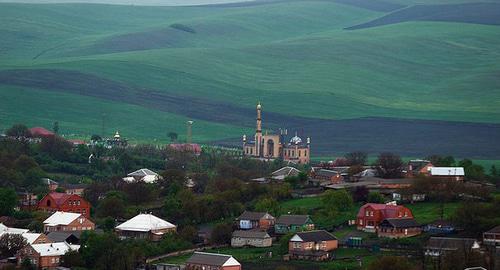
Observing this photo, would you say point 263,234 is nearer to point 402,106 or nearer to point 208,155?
point 208,155

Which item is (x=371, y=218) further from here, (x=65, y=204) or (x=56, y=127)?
(x=56, y=127)

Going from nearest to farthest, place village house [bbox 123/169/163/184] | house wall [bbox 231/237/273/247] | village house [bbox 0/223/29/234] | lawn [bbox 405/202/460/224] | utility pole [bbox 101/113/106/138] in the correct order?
house wall [bbox 231/237/273/247]
lawn [bbox 405/202/460/224]
village house [bbox 0/223/29/234]
village house [bbox 123/169/163/184]
utility pole [bbox 101/113/106/138]

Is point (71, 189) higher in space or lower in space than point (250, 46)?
lower

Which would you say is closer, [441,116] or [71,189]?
[71,189]

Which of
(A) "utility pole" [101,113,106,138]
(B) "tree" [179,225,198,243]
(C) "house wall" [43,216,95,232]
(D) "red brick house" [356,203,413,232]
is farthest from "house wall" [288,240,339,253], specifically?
(A) "utility pole" [101,113,106,138]

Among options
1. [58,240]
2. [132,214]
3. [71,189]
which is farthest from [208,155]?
[58,240]

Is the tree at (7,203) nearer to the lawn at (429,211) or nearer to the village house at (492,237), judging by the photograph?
the lawn at (429,211)

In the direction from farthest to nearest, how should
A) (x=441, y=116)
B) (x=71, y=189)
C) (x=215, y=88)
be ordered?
(x=215, y=88), (x=441, y=116), (x=71, y=189)

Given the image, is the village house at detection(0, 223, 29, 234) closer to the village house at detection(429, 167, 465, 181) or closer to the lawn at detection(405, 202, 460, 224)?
the lawn at detection(405, 202, 460, 224)
